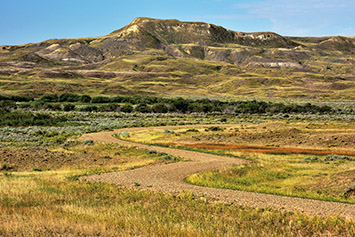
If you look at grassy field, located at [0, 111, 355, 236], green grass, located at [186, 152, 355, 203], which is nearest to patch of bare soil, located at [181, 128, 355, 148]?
green grass, located at [186, 152, 355, 203]

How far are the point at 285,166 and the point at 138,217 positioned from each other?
823 inches

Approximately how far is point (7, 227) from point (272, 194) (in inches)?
513

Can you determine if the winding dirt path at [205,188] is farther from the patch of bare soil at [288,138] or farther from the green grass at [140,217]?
the patch of bare soil at [288,138]

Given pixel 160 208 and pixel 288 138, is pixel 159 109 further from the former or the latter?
pixel 160 208

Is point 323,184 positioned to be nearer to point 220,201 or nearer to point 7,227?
point 220,201

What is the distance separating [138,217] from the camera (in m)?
13.4

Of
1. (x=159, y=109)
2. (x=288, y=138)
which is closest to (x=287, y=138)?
(x=288, y=138)

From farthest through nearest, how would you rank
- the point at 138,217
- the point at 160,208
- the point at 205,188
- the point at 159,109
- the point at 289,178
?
the point at 159,109
the point at 289,178
the point at 205,188
the point at 160,208
the point at 138,217

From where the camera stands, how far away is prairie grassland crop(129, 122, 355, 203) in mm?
22328

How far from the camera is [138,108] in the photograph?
12012 cm

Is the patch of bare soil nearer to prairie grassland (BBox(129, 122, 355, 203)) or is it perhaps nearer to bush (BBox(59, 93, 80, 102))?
prairie grassland (BBox(129, 122, 355, 203))

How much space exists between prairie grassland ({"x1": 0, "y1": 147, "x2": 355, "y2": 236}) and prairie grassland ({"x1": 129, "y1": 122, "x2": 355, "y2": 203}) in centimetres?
612

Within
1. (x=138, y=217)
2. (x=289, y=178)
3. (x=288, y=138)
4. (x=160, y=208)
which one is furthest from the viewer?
(x=288, y=138)

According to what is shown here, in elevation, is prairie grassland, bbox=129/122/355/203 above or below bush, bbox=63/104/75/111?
below
